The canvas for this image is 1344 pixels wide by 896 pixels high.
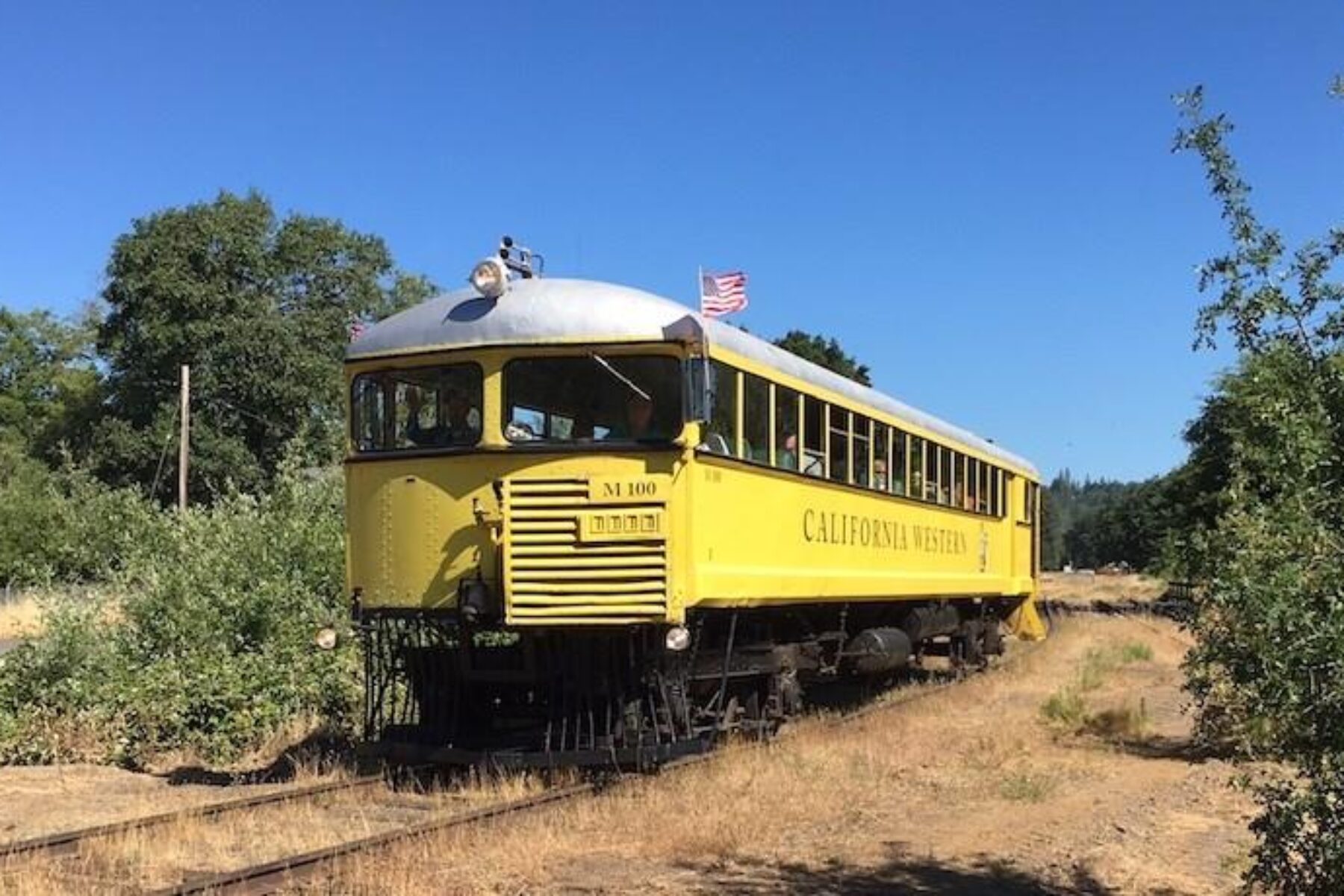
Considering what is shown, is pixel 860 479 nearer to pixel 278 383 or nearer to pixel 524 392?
pixel 524 392

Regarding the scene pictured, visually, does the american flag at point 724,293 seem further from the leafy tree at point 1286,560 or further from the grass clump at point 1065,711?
the leafy tree at point 1286,560

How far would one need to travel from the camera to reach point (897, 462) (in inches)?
572

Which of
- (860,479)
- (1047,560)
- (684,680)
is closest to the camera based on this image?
(684,680)

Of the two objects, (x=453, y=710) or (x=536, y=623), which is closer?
(x=536, y=623)

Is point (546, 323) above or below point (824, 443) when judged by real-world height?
above

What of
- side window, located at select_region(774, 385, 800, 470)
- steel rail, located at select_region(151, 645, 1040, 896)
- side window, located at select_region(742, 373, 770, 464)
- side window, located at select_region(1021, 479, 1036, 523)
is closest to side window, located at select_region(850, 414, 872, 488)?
side window, located at select_region(774, 385, 800, 470)

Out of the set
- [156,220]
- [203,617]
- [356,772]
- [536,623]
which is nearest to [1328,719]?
[536,623]

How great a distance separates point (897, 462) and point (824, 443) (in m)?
2.51

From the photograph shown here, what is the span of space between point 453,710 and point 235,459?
32.7 metres

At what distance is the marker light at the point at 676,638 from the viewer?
9.25m

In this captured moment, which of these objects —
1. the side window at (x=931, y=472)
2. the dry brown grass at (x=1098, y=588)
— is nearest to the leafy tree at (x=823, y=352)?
the dry brown grass at (x=1098, y=588)

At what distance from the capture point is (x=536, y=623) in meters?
9.22

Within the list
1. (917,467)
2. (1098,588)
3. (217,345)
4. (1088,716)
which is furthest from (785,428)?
(1098,588)

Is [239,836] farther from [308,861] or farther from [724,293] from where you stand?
[724,293]
